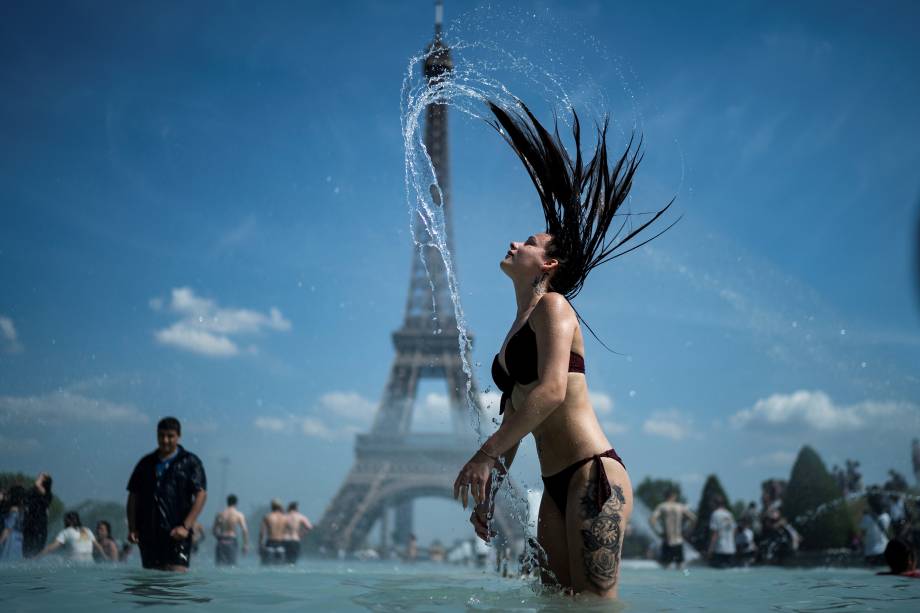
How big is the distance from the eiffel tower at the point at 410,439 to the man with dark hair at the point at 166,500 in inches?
1457

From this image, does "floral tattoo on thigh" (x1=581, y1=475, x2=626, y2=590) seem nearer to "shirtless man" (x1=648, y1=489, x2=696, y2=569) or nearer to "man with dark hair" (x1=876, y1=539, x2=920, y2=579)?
"man with dark hair" (x1=876, y1=539, x2=920, y2=579)

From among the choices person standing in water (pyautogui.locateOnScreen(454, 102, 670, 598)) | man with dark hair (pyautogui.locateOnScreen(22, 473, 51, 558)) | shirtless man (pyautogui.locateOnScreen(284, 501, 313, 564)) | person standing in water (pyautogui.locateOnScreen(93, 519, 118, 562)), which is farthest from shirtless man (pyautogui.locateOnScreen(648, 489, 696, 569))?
person standing in water (pyautogui.locateOnScreen(454, 102, 670, 598))

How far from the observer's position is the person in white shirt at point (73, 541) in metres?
9.89

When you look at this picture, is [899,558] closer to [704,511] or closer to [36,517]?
[36,517]

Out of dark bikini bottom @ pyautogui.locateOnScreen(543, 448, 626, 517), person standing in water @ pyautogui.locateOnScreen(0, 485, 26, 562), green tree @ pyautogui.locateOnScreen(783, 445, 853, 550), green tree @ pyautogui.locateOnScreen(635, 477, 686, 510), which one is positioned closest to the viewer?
dark bikini bottom @ pyautogui.locateOnScreen(543, 448, 626, 517)

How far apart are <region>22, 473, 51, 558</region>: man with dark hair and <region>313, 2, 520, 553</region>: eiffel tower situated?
33952mm

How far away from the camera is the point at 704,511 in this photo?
36.6 m

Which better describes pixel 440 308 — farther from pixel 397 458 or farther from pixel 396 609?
pixel 396 609

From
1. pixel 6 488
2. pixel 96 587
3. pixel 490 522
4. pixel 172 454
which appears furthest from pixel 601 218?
pixel 6 488

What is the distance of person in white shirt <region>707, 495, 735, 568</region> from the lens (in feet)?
45.0

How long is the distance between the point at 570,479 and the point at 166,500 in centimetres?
398

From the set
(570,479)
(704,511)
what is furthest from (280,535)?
(704,511)

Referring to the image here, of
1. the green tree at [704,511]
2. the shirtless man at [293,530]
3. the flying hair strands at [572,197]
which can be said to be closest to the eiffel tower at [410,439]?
the green tree at [704,511]

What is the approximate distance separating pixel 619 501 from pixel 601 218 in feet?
4.94
